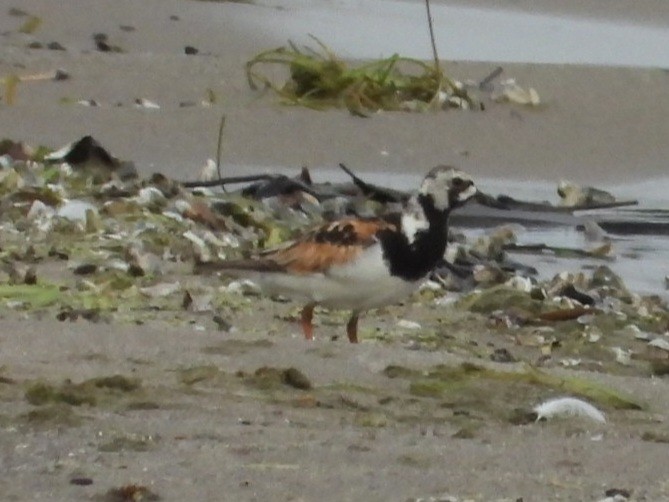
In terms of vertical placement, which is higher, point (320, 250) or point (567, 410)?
point (320, 250)

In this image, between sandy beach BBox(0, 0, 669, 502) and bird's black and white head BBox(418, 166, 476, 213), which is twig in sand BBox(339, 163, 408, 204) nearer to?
sandy beach BBox(0, 0, 669, 502)

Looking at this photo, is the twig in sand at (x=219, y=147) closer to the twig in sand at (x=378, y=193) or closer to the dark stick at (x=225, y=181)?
the dark stick at (x=225, y=181)

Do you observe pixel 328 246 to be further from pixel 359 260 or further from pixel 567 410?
pixel 567 410

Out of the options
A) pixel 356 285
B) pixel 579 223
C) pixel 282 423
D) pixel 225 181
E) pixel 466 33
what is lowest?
pixel 282 423

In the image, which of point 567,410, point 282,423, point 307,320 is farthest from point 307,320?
point 282,423

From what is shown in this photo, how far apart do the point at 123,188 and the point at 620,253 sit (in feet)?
6.21

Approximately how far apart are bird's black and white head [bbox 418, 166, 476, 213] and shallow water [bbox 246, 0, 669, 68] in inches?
199

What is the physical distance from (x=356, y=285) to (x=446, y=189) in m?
0.46

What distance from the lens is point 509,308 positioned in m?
5.23

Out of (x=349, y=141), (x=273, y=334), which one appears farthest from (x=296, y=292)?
(x=349, y=141)

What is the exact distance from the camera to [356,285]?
4.64 m

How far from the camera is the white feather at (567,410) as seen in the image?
3.35 meters

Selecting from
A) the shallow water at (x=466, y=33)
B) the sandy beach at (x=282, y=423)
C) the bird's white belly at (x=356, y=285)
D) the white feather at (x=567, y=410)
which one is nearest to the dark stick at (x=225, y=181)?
the sandy beach at (x=282, y=423)

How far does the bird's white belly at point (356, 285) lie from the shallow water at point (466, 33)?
531 cm
